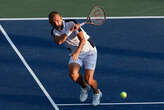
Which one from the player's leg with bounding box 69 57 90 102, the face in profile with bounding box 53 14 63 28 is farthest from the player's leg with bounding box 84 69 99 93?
the face in profile with bounding box 53 14 63 28

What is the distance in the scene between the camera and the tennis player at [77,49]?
380 inches

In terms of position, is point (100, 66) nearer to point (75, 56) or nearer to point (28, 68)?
point (28, 68)

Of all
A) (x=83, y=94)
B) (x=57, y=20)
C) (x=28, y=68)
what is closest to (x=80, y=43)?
(x=57, y=20)

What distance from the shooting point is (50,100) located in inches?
424

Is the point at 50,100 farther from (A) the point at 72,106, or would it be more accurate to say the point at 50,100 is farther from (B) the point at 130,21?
(B) the point at 130,21

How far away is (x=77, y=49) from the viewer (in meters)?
9.72

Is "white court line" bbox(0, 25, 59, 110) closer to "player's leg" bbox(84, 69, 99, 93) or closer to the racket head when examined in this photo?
"player's leg" bbox(84, 69, 99, 93)

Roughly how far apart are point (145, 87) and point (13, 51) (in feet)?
12.8

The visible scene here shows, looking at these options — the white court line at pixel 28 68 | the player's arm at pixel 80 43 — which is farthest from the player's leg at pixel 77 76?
the white court line at pixel 28 68

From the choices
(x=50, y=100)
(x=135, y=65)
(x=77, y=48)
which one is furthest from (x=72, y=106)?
(x=135, y=65)

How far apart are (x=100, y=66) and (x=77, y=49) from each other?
8.22 feet

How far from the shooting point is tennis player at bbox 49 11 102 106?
9646 mm

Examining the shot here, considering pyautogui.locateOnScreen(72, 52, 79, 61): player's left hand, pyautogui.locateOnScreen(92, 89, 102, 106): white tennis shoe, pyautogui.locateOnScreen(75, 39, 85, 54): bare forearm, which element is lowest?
pyautogui.locateOnScreen(92, 89, 102, 106): white tennis shoe

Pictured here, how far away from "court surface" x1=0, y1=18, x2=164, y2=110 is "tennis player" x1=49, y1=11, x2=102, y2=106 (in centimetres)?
43
